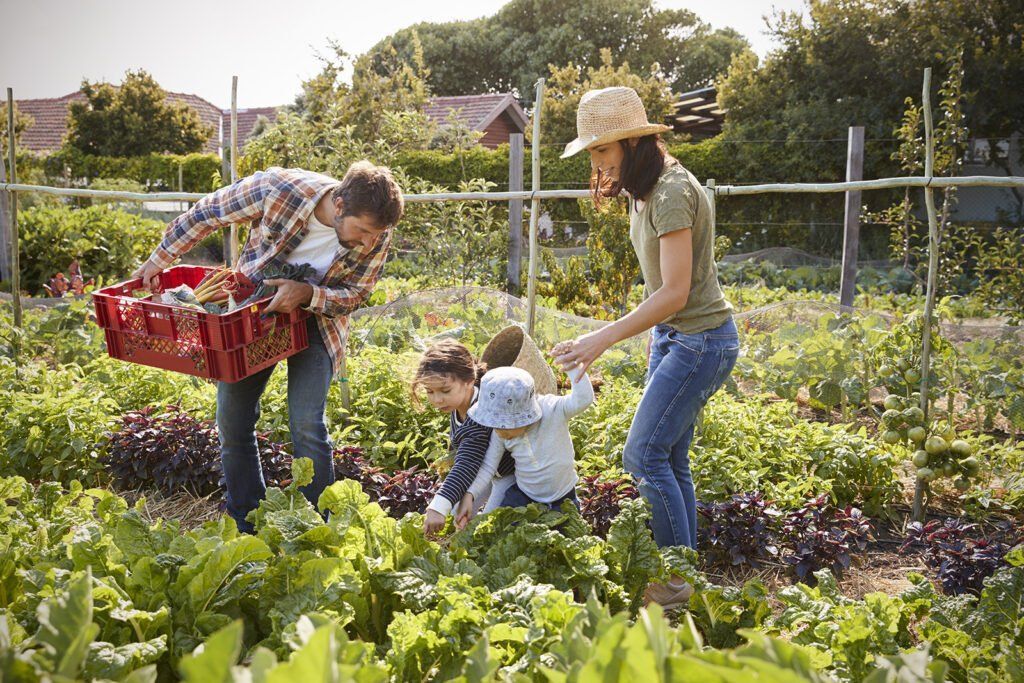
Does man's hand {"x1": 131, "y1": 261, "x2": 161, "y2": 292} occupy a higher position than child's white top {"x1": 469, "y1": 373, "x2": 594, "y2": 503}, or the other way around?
man's hand {"x1": 131, "y1": 261, "x2": 161, "y2": 292}

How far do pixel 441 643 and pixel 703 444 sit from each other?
2.21 meters

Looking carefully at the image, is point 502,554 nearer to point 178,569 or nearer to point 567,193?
point 178,569

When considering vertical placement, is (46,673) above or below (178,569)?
above

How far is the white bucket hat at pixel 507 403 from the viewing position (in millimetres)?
2604

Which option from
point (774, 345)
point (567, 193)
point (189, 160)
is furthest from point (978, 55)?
point (189, 160)

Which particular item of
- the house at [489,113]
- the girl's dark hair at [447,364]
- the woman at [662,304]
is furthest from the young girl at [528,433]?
the house at [489,113]

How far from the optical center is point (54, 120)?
1216 inches

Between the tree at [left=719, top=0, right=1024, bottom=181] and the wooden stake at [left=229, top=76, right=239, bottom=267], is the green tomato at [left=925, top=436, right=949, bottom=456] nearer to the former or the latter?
the wooden stake at [left=229, top=76, right=239, bottom=267]

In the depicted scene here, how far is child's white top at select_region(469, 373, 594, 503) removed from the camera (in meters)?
2.71

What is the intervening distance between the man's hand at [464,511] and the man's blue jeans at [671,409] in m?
0.53

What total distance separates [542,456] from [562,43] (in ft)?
107

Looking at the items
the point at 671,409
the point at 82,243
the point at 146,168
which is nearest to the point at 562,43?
the point at 146,168

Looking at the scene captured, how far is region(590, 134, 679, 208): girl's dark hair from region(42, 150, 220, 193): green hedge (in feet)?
57.1

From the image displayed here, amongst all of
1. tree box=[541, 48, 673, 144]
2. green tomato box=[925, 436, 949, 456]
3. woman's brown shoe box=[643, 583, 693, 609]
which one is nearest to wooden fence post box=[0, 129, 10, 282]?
woman's brown shoe box=[643, 583, 693, 609]
